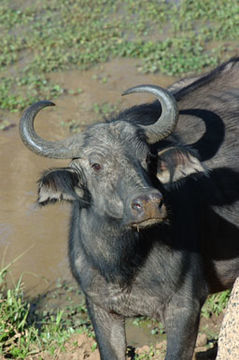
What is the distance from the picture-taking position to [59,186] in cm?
444

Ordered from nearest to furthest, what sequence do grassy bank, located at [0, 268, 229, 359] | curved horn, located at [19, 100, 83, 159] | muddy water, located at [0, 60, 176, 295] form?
curved horn, located at [19, 100, 83, 159]
grassy bank, located at [0, 268, 229, 359]
muddy water, located at [0, 60, 176, 295]

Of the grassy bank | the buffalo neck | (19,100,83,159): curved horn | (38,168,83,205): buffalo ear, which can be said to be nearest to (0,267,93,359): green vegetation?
the grassy bank

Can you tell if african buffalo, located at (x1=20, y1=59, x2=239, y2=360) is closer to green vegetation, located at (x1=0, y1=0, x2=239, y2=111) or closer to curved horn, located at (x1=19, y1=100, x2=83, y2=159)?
curved horn, located at (x1=19, y1=100, x2=83, y2=159)

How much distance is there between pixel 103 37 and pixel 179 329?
6.66 meters

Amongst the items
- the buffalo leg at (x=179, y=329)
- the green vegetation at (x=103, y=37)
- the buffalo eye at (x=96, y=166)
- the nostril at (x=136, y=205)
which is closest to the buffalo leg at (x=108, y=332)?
the buffalo leg at (x=179, y=329)

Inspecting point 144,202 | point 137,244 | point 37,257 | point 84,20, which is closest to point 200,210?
point 137,244

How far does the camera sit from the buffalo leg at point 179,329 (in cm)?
450

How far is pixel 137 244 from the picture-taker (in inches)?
177

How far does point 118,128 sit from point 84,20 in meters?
6.94

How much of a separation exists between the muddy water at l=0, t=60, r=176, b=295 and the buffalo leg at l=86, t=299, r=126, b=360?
1.73m

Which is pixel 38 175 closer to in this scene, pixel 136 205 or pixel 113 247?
pixel 113 247

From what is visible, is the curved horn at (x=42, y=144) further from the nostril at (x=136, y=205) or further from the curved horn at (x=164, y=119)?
the nostril at (x=136, y=205)

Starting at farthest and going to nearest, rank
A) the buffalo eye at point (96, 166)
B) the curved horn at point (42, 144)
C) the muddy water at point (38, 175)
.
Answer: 1. the muddy water at point (38, 175)
2. the curved horn at point (42, 144)
3. the buffalo eye at point (96, 166)

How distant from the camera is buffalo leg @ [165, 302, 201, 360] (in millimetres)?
4504
